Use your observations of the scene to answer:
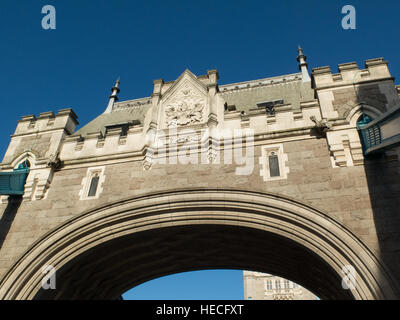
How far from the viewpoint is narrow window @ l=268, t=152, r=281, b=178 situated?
421 inches

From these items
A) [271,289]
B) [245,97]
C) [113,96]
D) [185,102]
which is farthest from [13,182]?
[271,289]

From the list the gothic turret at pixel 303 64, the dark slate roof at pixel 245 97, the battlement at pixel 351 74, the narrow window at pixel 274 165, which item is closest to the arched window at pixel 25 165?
the dark slate roof at pixel 245 97

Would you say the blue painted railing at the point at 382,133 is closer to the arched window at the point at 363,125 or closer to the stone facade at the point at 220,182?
the arched window at the point at 363,125

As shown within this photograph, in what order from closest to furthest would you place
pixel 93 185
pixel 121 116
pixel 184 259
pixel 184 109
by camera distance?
pixel 93 185 < pixel 184 259 < pixel 184 109 < pixel 121 116

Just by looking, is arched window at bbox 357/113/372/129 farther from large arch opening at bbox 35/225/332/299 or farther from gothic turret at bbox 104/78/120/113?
gothic turret at bbox 104/78/120/113

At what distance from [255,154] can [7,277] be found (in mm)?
7927

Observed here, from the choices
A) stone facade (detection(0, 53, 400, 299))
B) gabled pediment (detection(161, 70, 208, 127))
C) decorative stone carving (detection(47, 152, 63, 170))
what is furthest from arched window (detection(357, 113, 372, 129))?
decorative stone carving (detection(47, 152, 63, 170))

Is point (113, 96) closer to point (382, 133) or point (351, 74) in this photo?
point (351, 74)

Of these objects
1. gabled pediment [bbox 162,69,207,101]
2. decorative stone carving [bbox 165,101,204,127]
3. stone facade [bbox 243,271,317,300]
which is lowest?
decorative stone carving [bbox 165,101,204,127]

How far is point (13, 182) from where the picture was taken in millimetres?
12367

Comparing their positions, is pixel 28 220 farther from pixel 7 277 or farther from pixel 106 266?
pixel 106 266

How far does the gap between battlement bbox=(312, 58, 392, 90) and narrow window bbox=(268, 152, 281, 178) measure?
2.86 meters

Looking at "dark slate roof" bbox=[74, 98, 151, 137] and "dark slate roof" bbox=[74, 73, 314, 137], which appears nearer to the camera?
"dark slate roof" bbox=[74, 73, 314, 137]
